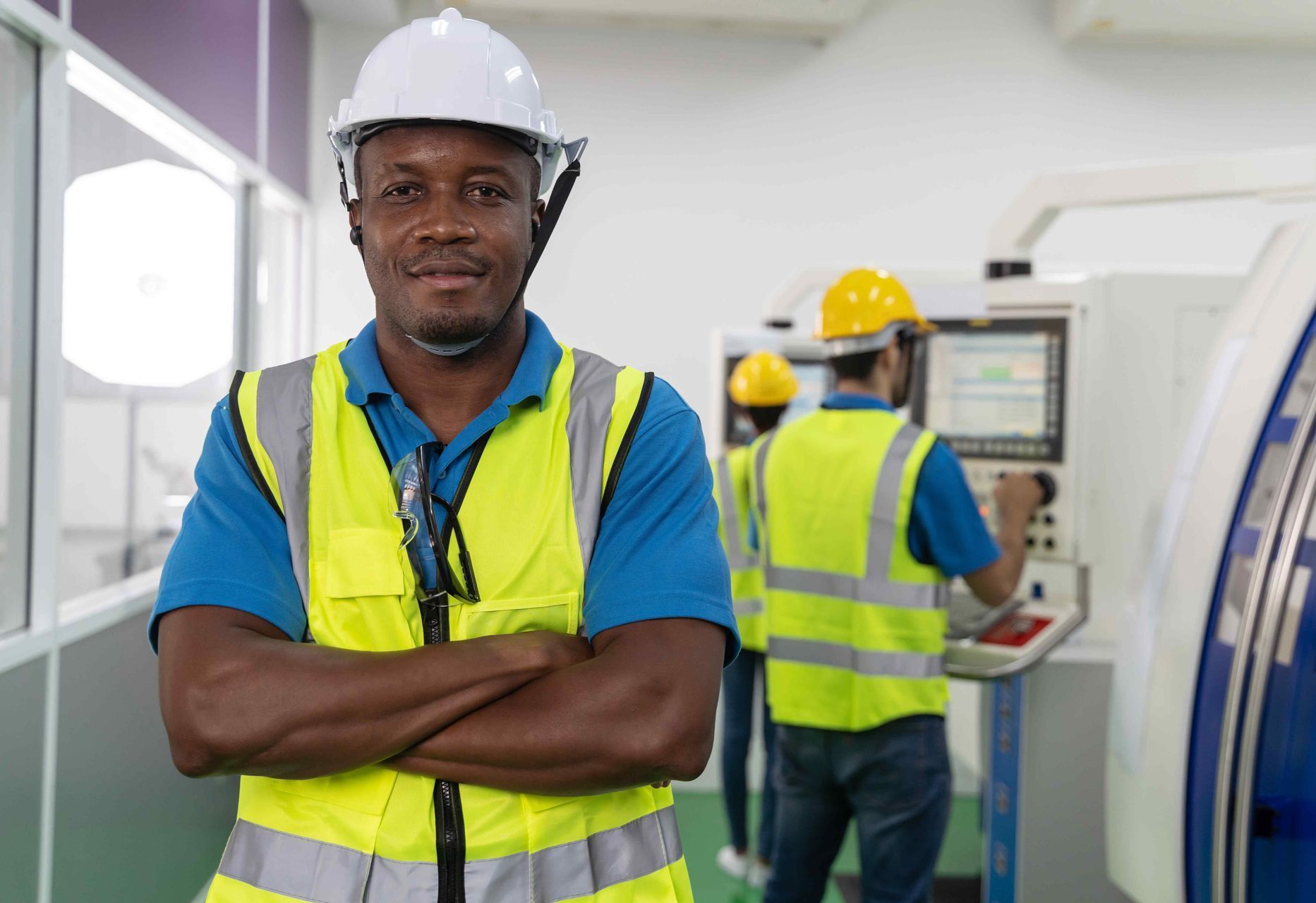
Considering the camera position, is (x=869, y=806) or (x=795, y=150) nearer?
(x=869, y=806)

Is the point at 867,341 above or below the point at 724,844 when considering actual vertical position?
above

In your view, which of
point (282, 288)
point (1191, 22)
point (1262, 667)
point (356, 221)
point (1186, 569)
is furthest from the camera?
point (1191, 22)

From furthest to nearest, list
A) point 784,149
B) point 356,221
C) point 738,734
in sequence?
1. point 784,149
2. point 738,734
3. point 356,221

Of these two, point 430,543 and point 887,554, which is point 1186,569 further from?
point 430,543

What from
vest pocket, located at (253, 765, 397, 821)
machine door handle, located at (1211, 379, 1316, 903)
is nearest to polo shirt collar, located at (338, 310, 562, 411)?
vest pocket, located at (253, 765, 397, 821)

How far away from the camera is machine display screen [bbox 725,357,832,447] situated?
4.32 metres

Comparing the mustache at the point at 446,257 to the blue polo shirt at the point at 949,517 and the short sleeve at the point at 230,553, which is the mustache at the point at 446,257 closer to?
the short sleeve at the point at 230,553

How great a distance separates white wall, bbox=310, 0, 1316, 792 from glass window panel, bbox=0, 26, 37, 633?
8.38 feet

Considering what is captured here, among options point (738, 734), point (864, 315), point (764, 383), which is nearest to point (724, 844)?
point (738, 734)

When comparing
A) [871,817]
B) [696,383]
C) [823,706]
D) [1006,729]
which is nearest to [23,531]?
[823,706]

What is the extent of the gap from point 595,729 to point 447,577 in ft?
0.73

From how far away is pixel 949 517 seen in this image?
2297mm

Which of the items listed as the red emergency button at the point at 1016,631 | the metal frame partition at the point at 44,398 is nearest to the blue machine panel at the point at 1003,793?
the red emergency button at the point at 1016,631

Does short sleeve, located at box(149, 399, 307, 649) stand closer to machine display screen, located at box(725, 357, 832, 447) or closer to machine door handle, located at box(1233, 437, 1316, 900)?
machine door handle, located at box(1233, 437, 1316, 900)
